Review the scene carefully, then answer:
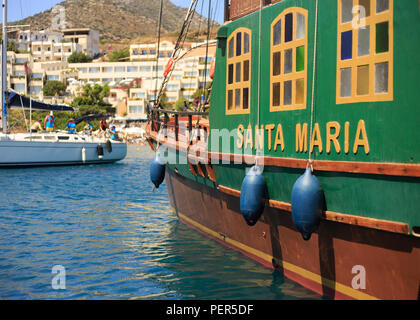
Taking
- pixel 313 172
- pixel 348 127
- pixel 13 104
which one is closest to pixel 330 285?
pixel 313 172

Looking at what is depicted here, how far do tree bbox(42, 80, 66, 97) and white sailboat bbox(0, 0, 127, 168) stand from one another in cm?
6224

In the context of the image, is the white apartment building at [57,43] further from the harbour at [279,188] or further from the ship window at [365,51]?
the ship window at [365,51]

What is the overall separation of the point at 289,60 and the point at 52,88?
304ft

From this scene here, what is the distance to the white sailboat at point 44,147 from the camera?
29.0 meters

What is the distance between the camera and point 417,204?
5430 mm

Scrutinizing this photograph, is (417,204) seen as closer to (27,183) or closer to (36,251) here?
(36,251)

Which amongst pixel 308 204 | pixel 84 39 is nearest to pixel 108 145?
pixel 308 204

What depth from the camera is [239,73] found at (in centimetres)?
865

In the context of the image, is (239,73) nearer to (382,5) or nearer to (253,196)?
(253,196)

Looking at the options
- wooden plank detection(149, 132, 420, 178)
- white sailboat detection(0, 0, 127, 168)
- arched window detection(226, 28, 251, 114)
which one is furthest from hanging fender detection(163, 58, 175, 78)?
white sailboat detection(0, 0, 127, 168)

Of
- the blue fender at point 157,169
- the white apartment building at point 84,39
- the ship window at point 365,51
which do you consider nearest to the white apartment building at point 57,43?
the white apartment building at point 84,39

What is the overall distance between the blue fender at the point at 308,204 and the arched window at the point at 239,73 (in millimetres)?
2254

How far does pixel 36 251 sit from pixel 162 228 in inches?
133
